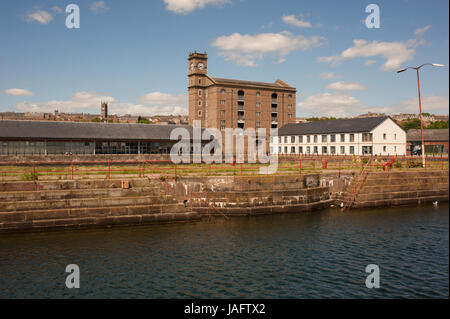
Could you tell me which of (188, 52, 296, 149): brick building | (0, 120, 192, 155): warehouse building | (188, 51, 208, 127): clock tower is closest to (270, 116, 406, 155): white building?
(188, 52, 296, 149): brick building

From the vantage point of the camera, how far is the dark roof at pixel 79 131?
44469mm

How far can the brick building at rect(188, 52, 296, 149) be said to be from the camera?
76.0m

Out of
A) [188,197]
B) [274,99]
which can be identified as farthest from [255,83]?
[188,197]

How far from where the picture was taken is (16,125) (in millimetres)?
45875

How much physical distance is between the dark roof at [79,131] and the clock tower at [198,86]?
71.7 feet

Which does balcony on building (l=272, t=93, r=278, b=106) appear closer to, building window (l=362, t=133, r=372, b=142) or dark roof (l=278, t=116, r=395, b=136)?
dark roof (l=278, t=116, r=395, b=136)

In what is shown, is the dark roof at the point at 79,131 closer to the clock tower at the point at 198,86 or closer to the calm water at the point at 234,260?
the clock tower at the point at 198,86

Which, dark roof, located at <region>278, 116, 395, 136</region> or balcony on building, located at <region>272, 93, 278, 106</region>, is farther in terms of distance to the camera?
balcony on building, located at <region>272, 93, 278, 106</region>

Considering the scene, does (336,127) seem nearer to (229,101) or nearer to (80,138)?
(229,101)

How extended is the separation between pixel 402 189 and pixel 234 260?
21.2m

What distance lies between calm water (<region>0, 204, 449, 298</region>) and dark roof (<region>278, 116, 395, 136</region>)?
1619 inches
